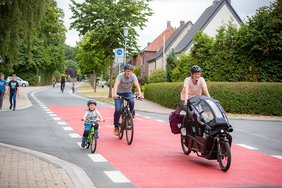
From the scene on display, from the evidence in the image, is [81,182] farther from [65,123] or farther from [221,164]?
[65,123]

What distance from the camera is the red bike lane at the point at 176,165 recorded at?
6.46 meters


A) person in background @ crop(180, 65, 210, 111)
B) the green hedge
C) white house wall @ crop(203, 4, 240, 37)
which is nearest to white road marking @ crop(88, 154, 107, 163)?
person in background @ crop(180, 65, 210, 111)

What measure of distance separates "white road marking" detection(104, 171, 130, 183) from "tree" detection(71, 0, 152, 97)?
87.1 ft

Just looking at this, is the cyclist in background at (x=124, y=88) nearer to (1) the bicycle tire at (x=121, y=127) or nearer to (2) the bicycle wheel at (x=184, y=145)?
(1) the bicycle tire at (x=121, y=127)

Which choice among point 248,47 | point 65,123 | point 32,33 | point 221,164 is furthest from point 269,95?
point 221,164

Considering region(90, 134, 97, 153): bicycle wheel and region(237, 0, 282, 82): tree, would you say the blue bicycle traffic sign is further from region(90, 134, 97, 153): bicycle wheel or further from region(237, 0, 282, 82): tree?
region(90, 134, 97, 153): bicycle wheel

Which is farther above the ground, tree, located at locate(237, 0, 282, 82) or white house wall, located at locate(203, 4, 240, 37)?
white house wall, located at locate(203, 4, 240, 37)

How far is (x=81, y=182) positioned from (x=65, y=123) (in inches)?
357

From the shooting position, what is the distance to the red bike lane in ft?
21.2

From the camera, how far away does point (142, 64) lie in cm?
7712

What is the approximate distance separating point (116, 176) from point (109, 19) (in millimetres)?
27572

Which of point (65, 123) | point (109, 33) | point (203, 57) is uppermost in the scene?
point (109, 33)

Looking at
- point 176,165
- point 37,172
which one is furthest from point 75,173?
point 176,165

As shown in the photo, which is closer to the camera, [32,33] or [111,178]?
[111,178]
